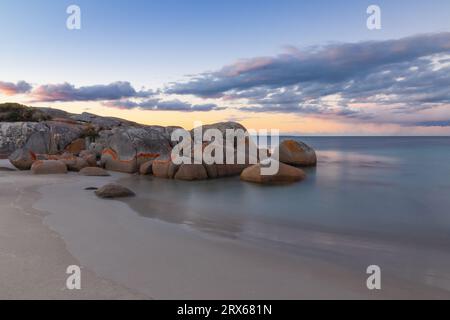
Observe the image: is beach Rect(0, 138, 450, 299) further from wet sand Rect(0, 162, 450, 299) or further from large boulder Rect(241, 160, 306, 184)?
large boulder Rect(241, 160, 306, 184)

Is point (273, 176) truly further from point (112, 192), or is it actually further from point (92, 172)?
point (92, 172)

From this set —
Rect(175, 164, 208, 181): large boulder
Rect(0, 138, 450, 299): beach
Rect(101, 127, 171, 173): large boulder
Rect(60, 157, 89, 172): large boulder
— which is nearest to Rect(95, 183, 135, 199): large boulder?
Rect(0, 138, 450, 299): beach

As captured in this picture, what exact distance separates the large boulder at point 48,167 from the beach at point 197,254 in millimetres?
6013

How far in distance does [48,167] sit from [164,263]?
1139cm

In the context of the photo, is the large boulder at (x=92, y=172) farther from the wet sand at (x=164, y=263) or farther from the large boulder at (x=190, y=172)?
the wet sand at (x=164, y=263)

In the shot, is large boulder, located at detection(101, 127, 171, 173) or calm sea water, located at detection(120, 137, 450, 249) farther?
large boulder, located at detection(101, 127, 171, 173)

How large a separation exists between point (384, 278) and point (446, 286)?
65cm

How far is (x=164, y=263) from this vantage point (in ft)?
13.0

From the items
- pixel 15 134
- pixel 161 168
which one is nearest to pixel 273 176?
pixel 161 168

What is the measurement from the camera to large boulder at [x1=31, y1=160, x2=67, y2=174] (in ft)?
43.3

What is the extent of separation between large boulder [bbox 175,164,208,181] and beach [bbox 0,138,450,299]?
482 cm

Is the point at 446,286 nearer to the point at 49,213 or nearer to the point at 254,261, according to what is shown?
the point at 254,261

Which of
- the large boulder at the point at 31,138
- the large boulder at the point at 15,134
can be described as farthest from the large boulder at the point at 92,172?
the large boulder at the point at 15,134

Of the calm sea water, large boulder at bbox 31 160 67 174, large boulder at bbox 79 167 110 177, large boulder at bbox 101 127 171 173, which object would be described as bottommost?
the calm sea water
